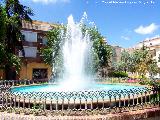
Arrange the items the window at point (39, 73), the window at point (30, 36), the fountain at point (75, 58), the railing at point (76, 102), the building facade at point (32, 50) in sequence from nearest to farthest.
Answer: the railing at point (76, 102) → the fountain at point (75, 58) → the window at point (30, 36) → the building facade at point (32, 50) → the window at point (39, 73)

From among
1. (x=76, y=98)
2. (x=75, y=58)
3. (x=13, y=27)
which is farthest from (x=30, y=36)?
(x=76, y=98)

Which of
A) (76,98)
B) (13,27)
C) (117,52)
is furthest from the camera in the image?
(117,52)

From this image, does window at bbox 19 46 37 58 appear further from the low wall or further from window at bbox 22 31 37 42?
the low wall

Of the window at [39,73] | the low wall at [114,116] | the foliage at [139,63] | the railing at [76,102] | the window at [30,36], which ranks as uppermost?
the window at [30,36]

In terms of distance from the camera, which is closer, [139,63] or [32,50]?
[32,50]

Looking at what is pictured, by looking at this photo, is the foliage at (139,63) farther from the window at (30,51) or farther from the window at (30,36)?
Result: the window at (30,36)

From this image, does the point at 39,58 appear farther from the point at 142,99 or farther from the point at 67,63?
the point at 142,99

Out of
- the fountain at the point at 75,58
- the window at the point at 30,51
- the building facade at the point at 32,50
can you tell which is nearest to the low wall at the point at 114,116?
the fountain at the point at 75,58

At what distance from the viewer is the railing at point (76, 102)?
11.5m

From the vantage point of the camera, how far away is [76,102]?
11.7 meters

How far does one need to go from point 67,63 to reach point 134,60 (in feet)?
139

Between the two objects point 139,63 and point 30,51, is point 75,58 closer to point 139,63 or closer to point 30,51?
point 30,51

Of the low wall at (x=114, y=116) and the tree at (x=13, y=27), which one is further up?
the tree at (x=13, y=27)

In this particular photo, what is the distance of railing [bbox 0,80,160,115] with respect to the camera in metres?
11.5
